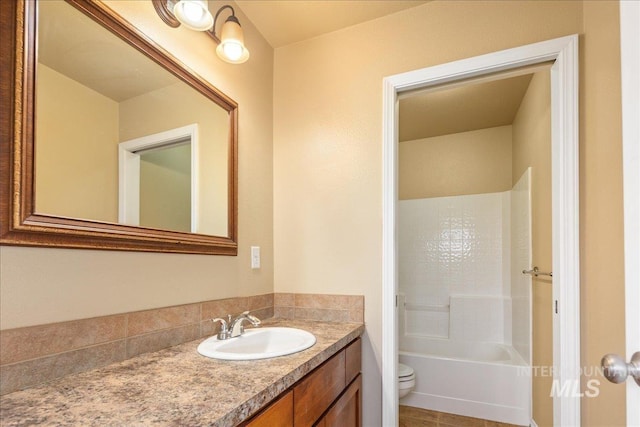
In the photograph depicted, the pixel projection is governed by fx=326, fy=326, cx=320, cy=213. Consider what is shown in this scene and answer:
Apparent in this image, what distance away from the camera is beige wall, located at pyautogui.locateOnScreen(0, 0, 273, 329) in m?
0.84

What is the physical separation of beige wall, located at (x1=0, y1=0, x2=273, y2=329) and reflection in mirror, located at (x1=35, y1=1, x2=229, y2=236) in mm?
124

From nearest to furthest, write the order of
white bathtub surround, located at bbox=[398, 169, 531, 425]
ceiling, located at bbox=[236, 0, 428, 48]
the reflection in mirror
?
the reflection in mirror → ceiling, located at bbox=[236, 0, 428, 48] → white bathtub surround, located at bbox=[398, 169, 531, 425]

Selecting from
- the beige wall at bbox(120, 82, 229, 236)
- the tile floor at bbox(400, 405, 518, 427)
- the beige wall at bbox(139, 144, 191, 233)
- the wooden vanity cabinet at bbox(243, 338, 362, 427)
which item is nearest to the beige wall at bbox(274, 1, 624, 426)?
the wooden vanity cabinet at bbox(243, 338, 362, 427)

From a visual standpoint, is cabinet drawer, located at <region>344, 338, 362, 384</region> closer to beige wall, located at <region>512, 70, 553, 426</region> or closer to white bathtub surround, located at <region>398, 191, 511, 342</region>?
beige wall, located at <region>512, 70, 553, 426</region>

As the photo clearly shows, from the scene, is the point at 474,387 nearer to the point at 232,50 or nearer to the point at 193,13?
the point at 232,50

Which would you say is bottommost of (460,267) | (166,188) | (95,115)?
(460,267)

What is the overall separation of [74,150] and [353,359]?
1.38 meters

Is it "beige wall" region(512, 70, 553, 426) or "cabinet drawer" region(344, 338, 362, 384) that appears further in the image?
"beige wall" region(512, 70, 553, 426)

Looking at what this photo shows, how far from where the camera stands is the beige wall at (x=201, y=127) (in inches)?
46.3

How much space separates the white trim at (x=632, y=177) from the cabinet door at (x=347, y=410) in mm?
906


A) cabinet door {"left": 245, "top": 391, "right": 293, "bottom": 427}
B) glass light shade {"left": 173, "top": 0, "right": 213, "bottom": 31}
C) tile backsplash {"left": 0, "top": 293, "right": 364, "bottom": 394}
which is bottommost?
cabinet door {"left": 245, "top": 391, "right": 293, "bottom": 427}

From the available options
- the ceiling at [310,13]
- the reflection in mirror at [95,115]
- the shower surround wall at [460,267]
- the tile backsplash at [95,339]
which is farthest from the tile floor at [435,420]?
the ceiling at [310,13]

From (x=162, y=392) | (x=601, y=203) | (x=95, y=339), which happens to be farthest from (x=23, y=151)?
(x=601, y=203)

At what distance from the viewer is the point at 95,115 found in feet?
3.38
